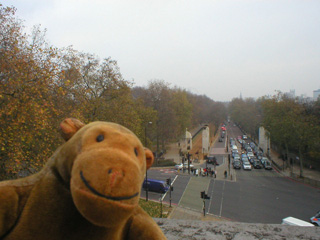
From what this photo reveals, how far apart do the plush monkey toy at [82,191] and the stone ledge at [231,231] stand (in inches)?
77.5

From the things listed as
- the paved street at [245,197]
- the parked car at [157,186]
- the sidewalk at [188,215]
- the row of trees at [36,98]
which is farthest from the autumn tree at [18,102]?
the parked car at [157,186]

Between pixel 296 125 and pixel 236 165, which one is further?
pixel 236 165

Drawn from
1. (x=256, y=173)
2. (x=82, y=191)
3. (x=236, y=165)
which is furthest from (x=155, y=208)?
(x=236, y=165)

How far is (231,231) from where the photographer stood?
12.3ft

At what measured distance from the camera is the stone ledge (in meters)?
3.58

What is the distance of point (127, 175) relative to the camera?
1573 millimetres

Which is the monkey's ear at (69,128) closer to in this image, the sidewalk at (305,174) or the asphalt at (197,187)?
the asphalt at (197,187)

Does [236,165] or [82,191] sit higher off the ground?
[82,191]

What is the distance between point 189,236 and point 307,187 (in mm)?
26012

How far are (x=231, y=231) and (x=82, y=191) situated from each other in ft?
9.66

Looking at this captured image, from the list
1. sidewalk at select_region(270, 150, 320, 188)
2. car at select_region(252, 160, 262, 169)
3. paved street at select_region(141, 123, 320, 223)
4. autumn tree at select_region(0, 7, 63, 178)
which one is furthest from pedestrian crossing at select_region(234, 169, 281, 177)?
autumn tree at select_region(0, 7, 63, 178)

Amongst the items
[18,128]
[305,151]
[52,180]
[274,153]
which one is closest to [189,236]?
[52,180]

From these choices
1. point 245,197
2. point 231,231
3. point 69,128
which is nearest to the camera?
point 69,128

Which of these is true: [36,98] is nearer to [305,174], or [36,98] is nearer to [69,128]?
[69,128]
